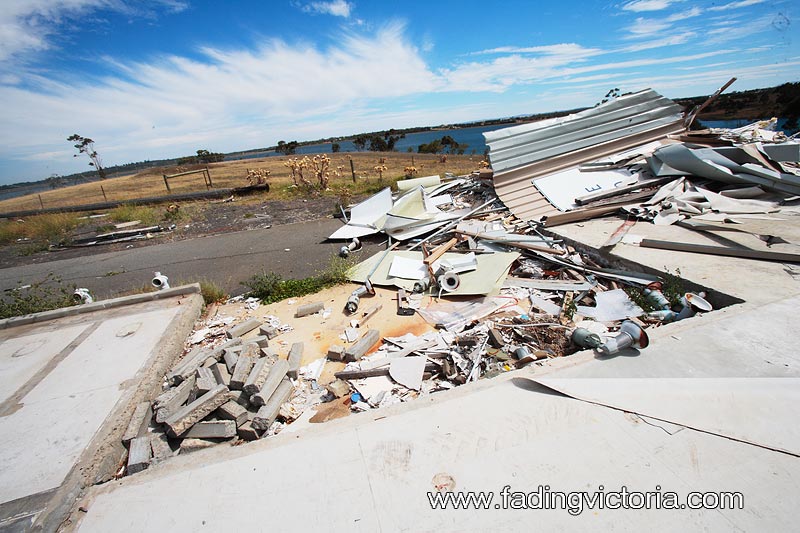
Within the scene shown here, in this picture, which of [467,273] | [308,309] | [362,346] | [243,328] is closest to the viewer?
[362,346]

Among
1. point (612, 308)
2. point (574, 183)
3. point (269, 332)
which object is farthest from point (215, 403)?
point (574, 183)

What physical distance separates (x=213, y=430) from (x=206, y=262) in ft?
20.7

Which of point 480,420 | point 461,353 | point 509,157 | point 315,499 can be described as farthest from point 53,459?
point 509,157

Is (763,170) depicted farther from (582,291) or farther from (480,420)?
(480,420)

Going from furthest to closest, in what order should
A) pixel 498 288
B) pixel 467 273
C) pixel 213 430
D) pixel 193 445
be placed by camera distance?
1. pixel 467 273
2. pixel 498 288
3. pixel 213 430
4. pixel 193 445

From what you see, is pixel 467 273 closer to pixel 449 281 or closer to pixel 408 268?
pixel 449 281

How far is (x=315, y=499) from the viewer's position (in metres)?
2.08

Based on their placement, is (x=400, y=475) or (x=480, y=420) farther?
(x=480, y=420)

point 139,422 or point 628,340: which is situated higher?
point 628,340

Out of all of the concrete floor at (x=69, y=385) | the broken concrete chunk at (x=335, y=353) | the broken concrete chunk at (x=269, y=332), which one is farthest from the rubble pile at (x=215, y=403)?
the broken concrete chunk at (x=269, y=332)

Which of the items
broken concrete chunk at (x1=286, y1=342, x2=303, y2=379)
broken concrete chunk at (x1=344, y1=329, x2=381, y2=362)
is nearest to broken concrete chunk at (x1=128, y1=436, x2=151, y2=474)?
broken concrete chunk at (x1=286, y1=342, x2=303, y2=379)

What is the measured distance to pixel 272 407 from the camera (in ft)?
10.7

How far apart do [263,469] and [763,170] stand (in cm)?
942

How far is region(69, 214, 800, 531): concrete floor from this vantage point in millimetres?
1877
